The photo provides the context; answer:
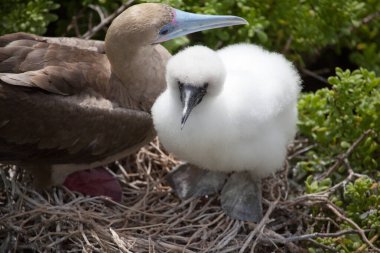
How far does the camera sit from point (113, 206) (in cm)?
478

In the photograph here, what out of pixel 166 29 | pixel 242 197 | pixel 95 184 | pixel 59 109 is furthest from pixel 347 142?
pixel 59 109

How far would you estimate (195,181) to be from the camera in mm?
4727

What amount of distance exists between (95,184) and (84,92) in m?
0.68

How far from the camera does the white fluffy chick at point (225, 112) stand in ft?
13.3

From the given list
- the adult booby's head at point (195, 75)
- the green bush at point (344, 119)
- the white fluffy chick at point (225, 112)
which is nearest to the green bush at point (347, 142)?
the green bush at point (344, 119)

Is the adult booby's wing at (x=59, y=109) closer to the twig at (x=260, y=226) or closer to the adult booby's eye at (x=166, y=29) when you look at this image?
the adult booby's eye at (x=166, y=29)

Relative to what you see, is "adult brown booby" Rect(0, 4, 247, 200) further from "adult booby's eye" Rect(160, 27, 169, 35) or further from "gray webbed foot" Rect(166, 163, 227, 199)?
"gray webbed foot" Rect(166, 163, 227, 199)

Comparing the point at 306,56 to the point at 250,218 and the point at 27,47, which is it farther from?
the point at 27,47

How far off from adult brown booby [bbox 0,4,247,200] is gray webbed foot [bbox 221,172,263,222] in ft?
1.89

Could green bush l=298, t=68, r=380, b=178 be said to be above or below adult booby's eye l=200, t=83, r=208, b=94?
below

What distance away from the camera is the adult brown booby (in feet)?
14.3

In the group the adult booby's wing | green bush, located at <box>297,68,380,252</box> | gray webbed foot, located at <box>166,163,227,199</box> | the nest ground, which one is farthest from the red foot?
green bush, located at <box>297,68,380,252</box>

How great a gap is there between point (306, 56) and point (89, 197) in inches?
87.1

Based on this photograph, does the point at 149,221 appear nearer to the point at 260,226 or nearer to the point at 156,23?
the point at 260,226
